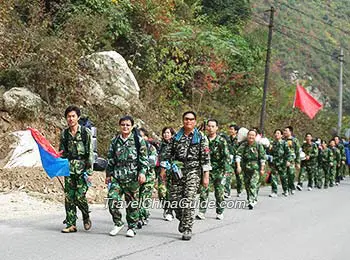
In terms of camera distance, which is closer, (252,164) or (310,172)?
(252,164)

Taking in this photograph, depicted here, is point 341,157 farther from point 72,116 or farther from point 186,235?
point 72,116

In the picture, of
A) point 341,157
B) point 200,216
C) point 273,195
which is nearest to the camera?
point 200,216

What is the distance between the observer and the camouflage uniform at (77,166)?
26.6 ft

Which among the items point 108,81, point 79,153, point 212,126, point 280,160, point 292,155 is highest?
point 108,81

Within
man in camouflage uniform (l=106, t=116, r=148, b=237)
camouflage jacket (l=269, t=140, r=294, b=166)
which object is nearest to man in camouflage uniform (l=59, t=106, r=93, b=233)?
man in camouflage uniform (l=106, t=116, r=148, b=237)

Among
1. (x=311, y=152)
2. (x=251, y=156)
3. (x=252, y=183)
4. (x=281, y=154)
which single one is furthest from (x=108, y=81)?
(x=311, y=152)

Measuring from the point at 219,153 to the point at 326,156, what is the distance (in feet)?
32.6

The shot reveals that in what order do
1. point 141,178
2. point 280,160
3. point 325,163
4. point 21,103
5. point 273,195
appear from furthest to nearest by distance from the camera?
point 325,163, point 280,160, point 273,195, point 21,103, point 141,178

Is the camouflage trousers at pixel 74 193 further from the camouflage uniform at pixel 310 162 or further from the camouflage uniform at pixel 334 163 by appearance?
the camouflage uniform at pixel 334 163

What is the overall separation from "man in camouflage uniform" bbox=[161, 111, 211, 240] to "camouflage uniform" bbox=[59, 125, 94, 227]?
1221mm

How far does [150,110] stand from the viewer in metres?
18.6

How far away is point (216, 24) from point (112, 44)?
1002 centimetres

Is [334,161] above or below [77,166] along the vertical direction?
below

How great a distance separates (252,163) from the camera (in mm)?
12500
